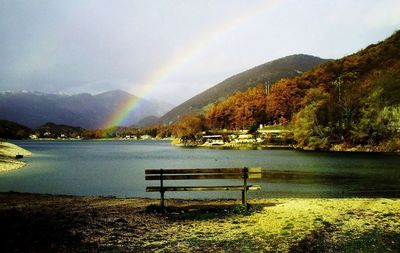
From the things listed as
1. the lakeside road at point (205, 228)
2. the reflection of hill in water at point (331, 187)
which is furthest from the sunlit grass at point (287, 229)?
→ the reflection of hill in water at point (331, 187)

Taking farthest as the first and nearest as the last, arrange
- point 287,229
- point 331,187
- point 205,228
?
point 331,187, point 205,228, point 287,229

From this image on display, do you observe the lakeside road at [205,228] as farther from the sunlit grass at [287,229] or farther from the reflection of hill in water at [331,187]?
the reflection of hill in water at [331,187]

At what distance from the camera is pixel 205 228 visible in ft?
53.9

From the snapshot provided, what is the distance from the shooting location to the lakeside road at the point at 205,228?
13.5 metres

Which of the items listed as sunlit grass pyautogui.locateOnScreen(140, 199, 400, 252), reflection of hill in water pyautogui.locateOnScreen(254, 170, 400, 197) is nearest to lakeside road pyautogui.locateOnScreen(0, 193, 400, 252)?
sunlit grass pyautogui.locateOnScreen(140, 199, 400, 252)

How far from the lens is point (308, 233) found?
1532cm

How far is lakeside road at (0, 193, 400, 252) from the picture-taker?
13.5 meters

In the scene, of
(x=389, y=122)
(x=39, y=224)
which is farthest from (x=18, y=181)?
(x=389, y=122)

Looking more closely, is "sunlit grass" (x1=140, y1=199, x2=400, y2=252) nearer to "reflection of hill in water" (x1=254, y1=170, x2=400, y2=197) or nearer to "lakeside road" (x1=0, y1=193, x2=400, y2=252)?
"lakeside road" (x1=0, y1=193, x2=400, y2=252)

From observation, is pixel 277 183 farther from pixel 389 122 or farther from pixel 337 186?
pixel 389 122

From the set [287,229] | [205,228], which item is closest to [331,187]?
[287,229]

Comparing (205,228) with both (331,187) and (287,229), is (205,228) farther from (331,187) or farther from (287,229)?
(331,187)

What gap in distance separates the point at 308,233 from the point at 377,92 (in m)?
118

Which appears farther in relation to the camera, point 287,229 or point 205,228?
point 205,228
